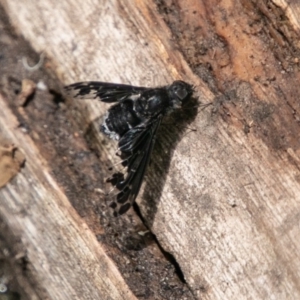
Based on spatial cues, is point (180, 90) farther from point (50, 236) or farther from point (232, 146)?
point (50, 236)

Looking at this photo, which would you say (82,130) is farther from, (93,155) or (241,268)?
(241,268)

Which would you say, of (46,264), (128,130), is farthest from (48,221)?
(128,130)

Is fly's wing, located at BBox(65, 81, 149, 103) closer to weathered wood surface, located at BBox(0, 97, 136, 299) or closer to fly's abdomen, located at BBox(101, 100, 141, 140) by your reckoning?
fly's abdomen, located at BBox(101, 100, 141, 140)

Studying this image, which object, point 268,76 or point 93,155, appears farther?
point 93,155

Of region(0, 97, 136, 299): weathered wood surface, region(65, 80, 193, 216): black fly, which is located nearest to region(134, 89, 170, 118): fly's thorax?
region(65, 80, 193, 216): black fly

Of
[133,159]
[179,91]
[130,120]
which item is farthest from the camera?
[130,120]

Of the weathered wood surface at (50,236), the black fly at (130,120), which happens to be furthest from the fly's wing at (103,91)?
the weathered wood surface at (50,236)

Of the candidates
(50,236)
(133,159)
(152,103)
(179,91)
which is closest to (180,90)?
(179,91)

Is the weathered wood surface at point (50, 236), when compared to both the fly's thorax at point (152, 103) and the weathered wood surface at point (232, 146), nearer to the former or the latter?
the weathered wood surface at point (232, 146)
